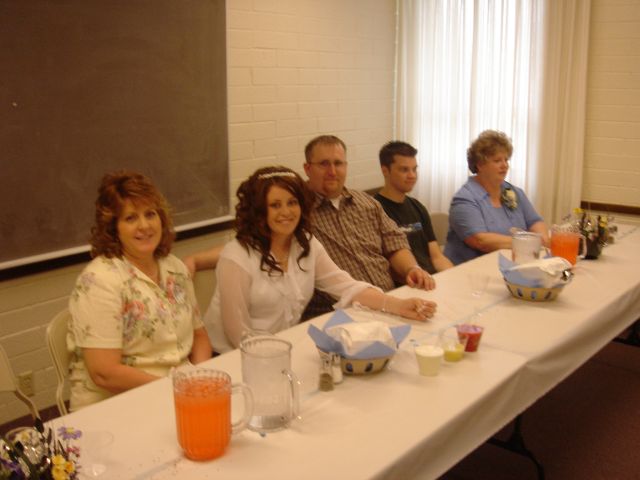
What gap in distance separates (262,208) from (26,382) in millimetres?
1431

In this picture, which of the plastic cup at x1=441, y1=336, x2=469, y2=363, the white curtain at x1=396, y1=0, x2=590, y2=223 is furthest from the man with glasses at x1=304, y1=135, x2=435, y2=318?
the white curtain at x1=396, y1=0, x2=590, y2=223

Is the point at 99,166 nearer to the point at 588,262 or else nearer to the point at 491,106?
the point at 588,262

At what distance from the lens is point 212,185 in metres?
3.57

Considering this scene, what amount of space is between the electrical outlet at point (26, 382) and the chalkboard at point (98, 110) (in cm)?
50

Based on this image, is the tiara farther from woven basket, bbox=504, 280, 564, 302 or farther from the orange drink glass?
the orange drink glass

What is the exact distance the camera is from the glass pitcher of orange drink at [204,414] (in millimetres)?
1294

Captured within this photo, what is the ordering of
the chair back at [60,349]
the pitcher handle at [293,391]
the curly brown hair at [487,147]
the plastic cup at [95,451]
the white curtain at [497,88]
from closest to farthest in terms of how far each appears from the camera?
1. the plastic cup at [95,451]
2. the pitcher handle at [293,391]
3. the chair back at [60,349]
4. the curly brown hair at [487,147]
5. the white curtain at [497,88]

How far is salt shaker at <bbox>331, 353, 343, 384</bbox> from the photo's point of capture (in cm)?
165

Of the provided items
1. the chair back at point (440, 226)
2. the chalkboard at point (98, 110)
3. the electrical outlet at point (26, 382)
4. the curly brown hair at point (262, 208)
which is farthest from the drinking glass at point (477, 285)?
the electrical outlet at point (26, 382)

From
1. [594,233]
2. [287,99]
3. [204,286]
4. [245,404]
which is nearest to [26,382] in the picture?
[204,286]

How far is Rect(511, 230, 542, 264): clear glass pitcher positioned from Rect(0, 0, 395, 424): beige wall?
1650mm

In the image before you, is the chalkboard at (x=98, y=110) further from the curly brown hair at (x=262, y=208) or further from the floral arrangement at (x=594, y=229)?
the floral arrangement at (x=594, y=229)

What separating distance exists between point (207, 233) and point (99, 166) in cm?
75

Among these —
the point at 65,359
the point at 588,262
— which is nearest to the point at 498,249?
the point at 588,262
